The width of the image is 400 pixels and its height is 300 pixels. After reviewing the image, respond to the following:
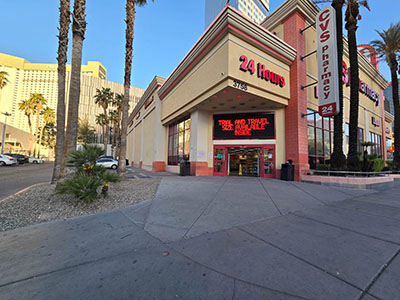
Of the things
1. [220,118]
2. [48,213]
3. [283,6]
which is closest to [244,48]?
[220,118]

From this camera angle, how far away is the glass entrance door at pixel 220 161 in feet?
46.4

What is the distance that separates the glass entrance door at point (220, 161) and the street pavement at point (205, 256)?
9.46 m

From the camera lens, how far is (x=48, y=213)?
4.49 meters

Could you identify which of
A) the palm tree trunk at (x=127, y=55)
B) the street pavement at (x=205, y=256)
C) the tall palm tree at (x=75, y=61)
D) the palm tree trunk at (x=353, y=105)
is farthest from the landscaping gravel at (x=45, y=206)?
the palm tree trunk at (x=353, y=105)

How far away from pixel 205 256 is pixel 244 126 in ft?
39.9

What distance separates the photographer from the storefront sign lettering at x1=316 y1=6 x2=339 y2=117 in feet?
34.0

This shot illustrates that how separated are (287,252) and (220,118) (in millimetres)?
12447

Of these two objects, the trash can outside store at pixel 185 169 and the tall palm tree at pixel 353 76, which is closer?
the tall palm tree at pixel 353 76

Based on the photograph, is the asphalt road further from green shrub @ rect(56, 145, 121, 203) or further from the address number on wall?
the address number on wall

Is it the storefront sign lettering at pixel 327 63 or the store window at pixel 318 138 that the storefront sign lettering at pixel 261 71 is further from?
the store window at pixel 318 138

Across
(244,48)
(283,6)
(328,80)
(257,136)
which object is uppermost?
(283,6)

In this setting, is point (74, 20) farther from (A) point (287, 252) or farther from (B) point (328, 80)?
(B) point (328, 80)

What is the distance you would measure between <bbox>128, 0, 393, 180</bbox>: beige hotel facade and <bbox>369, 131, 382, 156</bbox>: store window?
9.43 meters

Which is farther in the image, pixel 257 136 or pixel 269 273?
pixel 257 136
